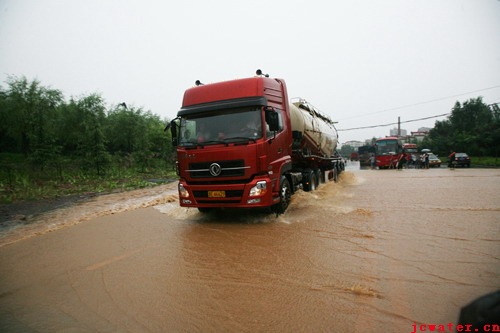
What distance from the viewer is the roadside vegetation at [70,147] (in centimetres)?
1595

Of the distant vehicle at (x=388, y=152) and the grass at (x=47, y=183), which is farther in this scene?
the distant vehicle at (x=388, y=152)

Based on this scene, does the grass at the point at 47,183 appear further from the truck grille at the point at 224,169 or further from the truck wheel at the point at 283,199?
the truck wheel at the point at 283,199

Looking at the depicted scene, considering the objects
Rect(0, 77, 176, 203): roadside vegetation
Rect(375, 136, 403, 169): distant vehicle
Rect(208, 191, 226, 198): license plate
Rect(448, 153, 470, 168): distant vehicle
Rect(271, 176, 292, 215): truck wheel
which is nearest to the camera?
Rect(208, 191, 226, 198): license plate

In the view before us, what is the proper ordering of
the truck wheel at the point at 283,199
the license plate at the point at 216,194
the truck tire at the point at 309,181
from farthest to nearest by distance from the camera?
the truck tire at the point at 309,181 < the truck wheel at the point at 283,199 < the license plate at the point at 216,194

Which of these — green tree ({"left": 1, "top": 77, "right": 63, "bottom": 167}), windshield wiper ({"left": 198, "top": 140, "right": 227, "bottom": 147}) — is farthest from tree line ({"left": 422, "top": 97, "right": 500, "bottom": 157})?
green tree ({"left": 1, "top": 77, "right": 63, "bottom": 167})

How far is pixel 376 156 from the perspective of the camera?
94.5ft

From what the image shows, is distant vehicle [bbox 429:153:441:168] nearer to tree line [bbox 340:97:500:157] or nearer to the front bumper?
tree line [bbox 340:97:500:157]

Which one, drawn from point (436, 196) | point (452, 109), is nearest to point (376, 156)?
point (436, 196)

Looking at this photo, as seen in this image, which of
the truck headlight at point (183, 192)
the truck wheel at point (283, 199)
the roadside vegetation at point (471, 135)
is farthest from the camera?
the roadside vegetation at point (471, 135)

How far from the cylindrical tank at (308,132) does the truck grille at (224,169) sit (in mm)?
2964

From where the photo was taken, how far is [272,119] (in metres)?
6.46

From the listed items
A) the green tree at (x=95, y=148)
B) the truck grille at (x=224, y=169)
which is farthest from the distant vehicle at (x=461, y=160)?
the green tree at (x=95, y=148)

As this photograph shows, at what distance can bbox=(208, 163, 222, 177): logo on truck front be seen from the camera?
6311 mm

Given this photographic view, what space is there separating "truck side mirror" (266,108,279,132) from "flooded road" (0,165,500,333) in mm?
2188
